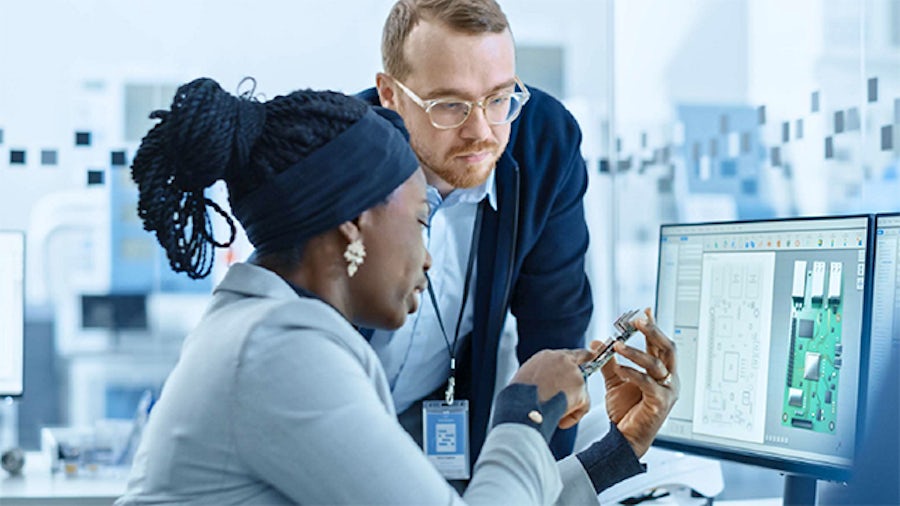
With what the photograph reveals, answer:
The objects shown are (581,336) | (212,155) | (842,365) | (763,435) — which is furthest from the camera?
(581,336)

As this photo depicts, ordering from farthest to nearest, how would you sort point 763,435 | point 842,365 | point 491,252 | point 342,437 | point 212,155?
point 491,252, point 763,435, point 842,365, point 212,155, point 342,437

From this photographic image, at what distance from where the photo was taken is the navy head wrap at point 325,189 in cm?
115

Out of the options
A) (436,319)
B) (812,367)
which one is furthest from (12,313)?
(812,367)

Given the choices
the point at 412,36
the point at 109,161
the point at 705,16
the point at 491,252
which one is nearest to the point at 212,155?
the point at 412,36

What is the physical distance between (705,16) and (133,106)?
179 cm

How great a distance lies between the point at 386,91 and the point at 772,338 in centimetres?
80

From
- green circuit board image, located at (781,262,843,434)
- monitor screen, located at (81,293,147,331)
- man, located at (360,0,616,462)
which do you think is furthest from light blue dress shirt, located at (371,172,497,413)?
monitor screen, located at (81,293,147,331)

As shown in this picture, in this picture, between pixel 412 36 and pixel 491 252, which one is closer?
pixel 412 36

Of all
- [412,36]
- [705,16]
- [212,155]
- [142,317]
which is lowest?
[142,317]

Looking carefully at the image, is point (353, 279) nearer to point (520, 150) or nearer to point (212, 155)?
point (212, 155)

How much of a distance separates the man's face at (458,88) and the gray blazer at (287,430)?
28.8 inches

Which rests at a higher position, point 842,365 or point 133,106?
point 133,106

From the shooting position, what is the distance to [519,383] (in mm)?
1240

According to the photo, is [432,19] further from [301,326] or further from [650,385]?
[301,326]
